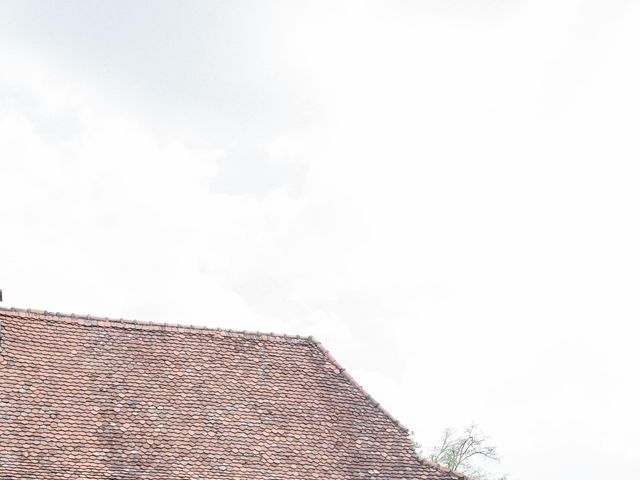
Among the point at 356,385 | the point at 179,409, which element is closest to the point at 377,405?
the point at 356,385

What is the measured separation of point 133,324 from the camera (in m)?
22.4

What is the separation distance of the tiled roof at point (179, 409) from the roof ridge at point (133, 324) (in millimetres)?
29

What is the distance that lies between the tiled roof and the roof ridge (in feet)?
0.10

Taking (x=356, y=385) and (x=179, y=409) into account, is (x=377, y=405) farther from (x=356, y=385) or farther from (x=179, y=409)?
(x=179, y=409)

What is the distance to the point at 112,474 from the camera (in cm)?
1805

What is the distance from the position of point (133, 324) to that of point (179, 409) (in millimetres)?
3059

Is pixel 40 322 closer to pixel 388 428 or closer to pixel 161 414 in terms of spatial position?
pixel 161 414

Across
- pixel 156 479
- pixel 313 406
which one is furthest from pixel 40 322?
pixel 313 406

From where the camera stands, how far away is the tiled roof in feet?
60.9

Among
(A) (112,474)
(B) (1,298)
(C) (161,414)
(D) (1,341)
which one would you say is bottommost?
(A) (112,474)

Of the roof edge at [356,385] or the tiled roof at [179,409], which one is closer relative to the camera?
the tiled roof at [179,409]

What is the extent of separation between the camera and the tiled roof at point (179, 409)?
731 inches

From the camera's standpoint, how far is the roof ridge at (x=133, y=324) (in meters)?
21.5

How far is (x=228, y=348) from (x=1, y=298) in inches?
226
